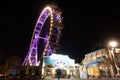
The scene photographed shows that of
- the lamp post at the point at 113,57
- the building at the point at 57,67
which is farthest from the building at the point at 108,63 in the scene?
the building at the point at 57,67

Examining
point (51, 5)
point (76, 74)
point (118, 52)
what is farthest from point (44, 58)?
point (118, 52)

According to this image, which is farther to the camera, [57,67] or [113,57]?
[57,67]

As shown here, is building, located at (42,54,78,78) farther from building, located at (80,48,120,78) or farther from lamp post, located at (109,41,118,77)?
lamp post, located at (109,41,118,77)

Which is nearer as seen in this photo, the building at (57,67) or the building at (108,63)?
the building at (108,63)

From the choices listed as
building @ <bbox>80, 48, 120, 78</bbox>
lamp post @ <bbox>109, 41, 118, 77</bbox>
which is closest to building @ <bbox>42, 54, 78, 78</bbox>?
building @ <bbox>80, 48, 120, 78</bbox>

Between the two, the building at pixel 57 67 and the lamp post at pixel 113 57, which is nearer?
the lamp post at pixel 113 57

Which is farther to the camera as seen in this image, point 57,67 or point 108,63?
point 57,67

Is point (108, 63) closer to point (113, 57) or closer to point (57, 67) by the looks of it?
point (113, 57)

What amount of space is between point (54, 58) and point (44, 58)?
8.62 feet

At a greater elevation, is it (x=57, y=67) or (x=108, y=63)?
(x=108, y=63)

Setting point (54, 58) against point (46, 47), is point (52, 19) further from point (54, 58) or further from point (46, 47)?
→ point (54, 58)

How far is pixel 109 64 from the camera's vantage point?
90.5ft

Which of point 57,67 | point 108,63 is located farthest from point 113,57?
point 57,67

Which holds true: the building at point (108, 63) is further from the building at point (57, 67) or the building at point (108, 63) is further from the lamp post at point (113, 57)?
the building at point (57, 67)
